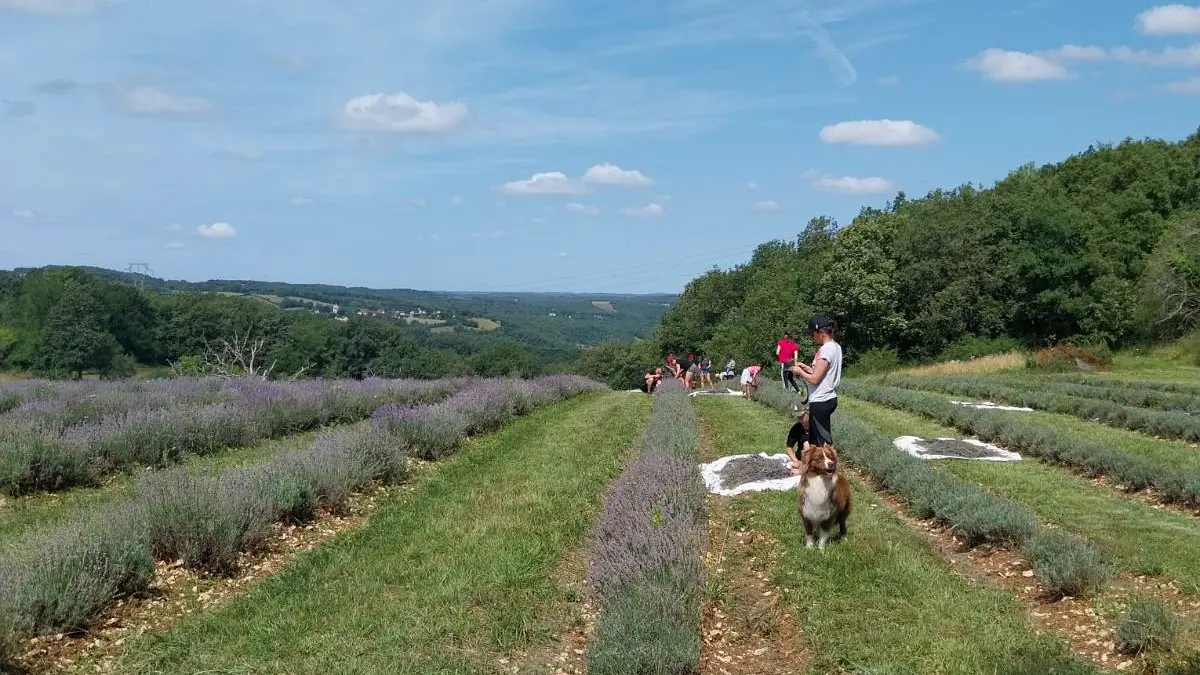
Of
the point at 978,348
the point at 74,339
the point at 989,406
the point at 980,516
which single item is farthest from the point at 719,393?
the point at 74,339

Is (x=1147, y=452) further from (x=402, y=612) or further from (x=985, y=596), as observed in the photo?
(x=402, y=612)

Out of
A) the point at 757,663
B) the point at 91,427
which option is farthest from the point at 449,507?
the point at 91,427

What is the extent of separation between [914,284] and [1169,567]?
52.7 meters

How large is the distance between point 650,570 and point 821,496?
6.60 feet

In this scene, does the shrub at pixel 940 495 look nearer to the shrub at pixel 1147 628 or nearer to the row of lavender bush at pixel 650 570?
the shrub at pixel 1147 628

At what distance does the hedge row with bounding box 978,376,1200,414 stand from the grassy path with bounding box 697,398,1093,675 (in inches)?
494

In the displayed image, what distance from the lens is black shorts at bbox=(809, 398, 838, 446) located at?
8758mm

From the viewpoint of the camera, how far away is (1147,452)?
1285 cm

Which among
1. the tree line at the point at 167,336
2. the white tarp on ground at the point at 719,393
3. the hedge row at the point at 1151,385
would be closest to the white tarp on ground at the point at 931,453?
the hedge row at the point at 1151,385

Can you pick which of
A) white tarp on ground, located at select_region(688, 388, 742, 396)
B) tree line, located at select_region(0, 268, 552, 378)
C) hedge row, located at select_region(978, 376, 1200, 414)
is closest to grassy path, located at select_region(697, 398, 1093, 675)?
hedge row, located at select_region(978, 376, 1200, 414)

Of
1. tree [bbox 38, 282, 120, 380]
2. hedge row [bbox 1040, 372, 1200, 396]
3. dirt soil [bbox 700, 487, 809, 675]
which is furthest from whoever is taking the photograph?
tree [bbox 38, 282, 120, 380]

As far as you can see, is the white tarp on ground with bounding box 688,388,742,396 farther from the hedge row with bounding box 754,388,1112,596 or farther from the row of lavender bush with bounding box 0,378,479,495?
the hedge row with bounding box 754,388,1112,596

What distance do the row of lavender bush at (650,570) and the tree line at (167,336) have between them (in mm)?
55053

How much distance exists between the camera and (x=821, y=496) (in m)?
7.53
